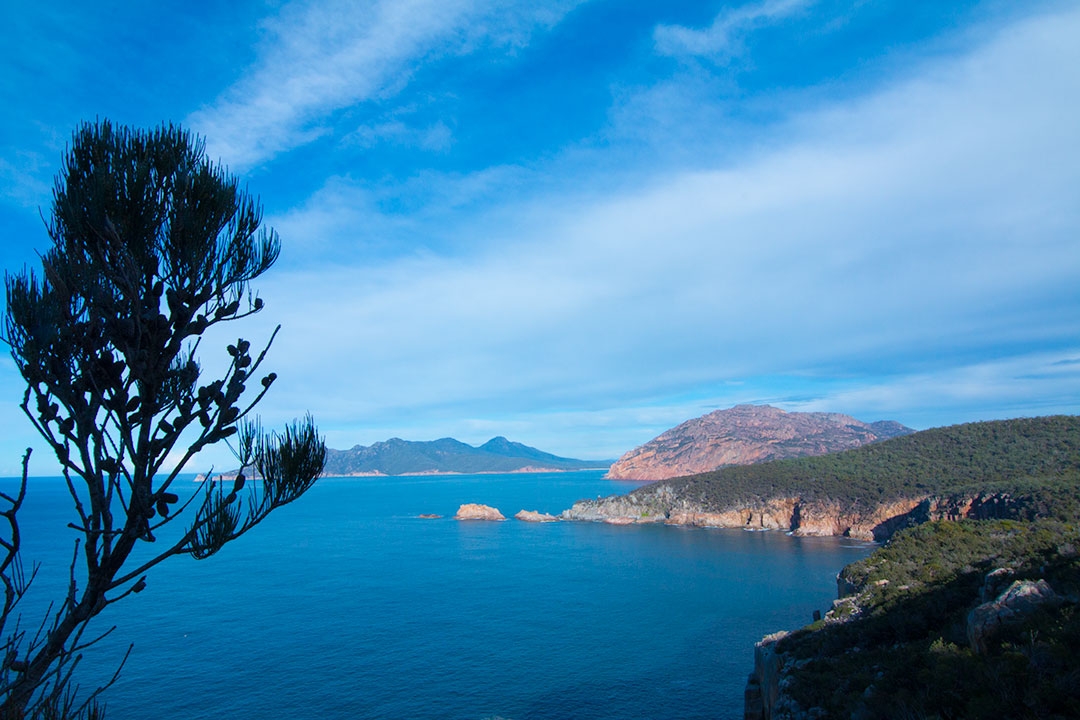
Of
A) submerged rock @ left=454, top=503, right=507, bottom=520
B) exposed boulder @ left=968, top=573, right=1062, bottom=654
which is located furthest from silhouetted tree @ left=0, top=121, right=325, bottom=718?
submerged rock @ left=454, top=503, right=507, bottom=520

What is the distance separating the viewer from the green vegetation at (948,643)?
9.67m

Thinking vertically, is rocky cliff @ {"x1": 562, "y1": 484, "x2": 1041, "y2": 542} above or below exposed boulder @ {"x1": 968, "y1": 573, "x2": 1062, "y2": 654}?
below

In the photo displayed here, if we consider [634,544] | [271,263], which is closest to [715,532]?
[634,544]

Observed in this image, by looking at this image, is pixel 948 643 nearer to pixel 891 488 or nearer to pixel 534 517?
pixel 891 488

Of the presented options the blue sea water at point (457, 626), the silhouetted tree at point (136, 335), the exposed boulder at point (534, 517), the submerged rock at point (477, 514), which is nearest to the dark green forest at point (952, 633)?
the blue sea water at point (457, 626)

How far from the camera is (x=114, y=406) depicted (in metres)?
4.51

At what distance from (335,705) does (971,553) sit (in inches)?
1114

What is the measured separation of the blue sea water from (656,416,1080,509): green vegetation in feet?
39.5

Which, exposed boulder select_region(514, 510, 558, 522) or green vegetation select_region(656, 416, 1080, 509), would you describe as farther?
exposed boulder select_region(514, 510, 558, 522)

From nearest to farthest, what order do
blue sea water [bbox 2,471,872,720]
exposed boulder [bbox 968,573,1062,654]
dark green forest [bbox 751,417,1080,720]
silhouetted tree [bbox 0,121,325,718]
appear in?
silhouetted tree [bbox 0,121,325,718]
dark green forest [bbox 751,417,1080,720]
exposed boulder [bbox 968,573,1062,654]
blue sea water [bbox 2,471,872,720]

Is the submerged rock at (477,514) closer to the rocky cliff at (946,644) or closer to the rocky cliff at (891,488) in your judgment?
the rocky cliff at (891,488)

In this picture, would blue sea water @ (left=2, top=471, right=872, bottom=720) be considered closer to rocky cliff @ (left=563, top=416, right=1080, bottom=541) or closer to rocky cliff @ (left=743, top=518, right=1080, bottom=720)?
rocky cliff @ (left=563, top=416, right=1080, bottom=541)

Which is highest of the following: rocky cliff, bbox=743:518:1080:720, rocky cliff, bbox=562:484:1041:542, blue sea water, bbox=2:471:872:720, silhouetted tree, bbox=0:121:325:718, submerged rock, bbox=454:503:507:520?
silhouetted tree, bbox=0:121:325:718

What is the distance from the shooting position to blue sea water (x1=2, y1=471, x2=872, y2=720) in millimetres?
27453
